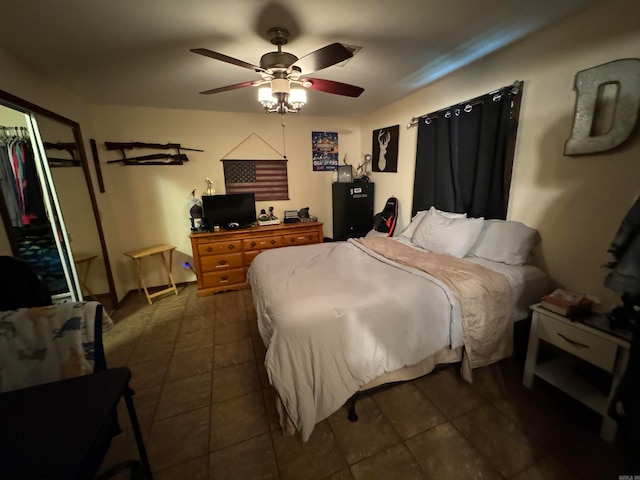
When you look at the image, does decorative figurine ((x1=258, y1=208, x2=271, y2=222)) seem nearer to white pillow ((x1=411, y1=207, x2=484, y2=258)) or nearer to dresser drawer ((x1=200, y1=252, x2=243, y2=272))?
dresser drawer ((x1=200, y1=252, x2=243, y2=272))

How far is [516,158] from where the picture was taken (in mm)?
2055

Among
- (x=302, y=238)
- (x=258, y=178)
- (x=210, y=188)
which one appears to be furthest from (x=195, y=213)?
(x=302, y=238)

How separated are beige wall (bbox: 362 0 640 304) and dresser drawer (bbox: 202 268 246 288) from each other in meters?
3.09

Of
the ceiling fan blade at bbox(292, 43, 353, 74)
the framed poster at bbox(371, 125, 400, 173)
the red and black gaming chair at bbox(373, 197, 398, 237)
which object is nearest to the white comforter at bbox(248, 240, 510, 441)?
the ceiling fan blade at bbox(292, 43, 353, 74)

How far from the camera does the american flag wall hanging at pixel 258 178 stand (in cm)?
363

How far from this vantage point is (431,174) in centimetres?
283

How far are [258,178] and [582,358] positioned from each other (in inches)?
146

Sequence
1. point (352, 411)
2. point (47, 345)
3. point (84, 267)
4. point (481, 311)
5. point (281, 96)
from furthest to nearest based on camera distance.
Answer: point (84, 267)
point (281, 96)
point (481, 311)
point (352, 411)
point (47, 345)

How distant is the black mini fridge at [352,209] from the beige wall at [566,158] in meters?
1.83

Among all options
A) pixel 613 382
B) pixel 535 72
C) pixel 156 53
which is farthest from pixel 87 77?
pixel 613 382

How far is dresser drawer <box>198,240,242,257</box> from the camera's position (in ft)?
10.4

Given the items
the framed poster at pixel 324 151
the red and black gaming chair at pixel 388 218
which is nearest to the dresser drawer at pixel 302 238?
the red and black gaming chair at pixel 388 218

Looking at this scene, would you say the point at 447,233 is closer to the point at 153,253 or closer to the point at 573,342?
the point at 573,342

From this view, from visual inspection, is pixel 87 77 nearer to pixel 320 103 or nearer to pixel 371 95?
pixel 320 103
